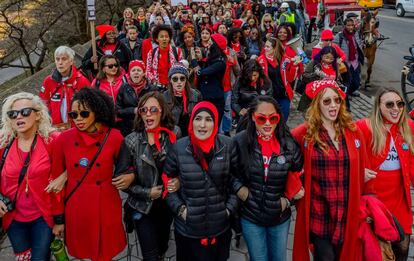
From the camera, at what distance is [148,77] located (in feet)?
20.7

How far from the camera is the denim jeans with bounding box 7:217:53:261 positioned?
3.42m

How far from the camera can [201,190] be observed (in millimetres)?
3270

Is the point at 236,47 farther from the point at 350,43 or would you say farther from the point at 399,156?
the point at 399,156

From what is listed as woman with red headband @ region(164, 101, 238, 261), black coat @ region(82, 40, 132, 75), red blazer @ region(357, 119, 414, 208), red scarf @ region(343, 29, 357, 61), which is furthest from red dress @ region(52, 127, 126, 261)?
red scarf @ region(343, 29, 357, 61)

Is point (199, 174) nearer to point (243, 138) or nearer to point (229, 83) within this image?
point (243, 138)

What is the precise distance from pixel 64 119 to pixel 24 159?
1.90 meters

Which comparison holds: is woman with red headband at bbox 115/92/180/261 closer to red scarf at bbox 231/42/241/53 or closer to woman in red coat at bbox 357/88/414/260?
woman in red coat at bbox 357/88/414/260

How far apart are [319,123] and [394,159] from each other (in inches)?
28.3

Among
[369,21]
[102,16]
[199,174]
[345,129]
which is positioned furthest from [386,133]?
[102,16]

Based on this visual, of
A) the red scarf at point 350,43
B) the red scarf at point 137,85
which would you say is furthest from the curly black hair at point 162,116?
the red scarf at point 350,43

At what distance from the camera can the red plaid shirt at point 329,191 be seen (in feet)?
10.5

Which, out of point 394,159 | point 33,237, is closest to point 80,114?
point 33,237

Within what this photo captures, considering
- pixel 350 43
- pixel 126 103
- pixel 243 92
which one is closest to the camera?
pixel 126 103

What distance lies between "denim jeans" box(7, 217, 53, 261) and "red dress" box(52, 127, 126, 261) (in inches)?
6.7
